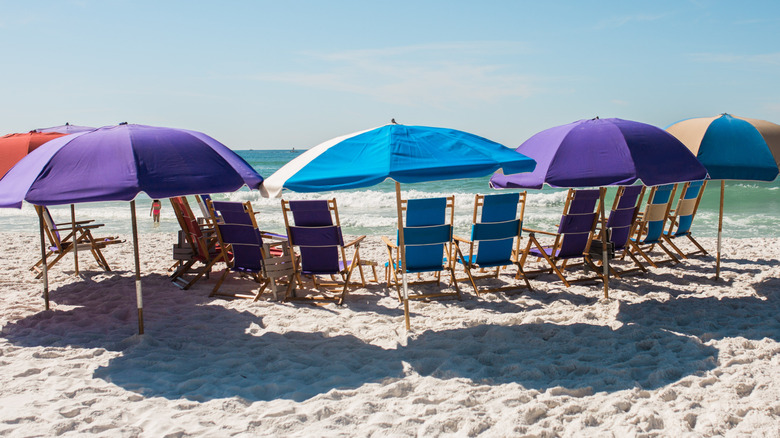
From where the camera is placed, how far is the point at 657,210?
22.9ft

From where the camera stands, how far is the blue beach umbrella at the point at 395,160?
407 centimetres

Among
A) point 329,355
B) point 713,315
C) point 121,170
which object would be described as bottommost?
point 329,355

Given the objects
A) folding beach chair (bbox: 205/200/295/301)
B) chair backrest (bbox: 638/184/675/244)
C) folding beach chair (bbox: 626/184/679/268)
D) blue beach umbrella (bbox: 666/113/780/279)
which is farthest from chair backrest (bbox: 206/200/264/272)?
chair backrest (bbox: 638/184/675/244)

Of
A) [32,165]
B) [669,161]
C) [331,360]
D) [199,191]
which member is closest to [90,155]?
[32,165]

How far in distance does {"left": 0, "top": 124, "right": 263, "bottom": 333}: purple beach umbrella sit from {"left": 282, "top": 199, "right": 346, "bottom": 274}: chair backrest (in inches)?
33.3

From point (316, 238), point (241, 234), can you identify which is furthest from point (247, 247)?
point (316, 238)

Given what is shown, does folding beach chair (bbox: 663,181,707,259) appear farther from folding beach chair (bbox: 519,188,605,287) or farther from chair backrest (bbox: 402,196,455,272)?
chair backrest (bbox: 402,196,455,272)

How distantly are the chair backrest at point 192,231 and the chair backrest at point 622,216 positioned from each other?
4.66 m

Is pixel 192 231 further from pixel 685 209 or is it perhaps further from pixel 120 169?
pixel 685 209

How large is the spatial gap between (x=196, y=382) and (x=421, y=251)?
2639 mm

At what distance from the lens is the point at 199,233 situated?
649 centimetres

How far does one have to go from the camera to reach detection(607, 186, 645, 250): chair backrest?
6.53 m

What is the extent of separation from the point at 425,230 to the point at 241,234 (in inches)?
76.6

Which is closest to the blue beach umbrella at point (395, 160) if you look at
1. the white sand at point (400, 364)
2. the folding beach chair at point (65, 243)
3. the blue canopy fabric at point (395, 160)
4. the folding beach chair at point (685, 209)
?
the blue canopy fabric at point (395, 160)
